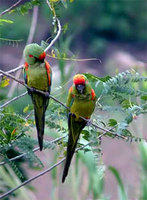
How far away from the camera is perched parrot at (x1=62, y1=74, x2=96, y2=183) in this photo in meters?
2.46

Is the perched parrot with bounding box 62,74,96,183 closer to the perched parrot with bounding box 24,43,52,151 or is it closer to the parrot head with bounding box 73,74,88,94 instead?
the parrot head with bounding box 73,74,88,94

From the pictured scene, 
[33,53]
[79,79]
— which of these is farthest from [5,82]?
[79,79]

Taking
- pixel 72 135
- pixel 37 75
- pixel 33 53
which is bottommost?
pixel 72 135

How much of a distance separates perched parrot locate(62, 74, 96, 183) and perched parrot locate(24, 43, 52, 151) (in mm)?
131

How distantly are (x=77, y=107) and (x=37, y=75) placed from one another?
0.94 ft

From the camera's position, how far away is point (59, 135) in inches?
106

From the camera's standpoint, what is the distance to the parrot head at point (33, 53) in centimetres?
254

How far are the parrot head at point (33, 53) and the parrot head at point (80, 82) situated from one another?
232 mm

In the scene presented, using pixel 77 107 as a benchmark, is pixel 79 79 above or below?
above

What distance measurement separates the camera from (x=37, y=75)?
8.81 ft

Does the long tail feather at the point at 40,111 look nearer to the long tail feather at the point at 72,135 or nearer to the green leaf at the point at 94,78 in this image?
the long tail feather at the point at 72,135

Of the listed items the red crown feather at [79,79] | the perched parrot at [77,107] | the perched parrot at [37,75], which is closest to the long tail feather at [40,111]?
the perched parrot at [37,75]

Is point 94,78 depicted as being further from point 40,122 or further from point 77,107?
point 40,122

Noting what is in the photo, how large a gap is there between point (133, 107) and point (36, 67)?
636mm
